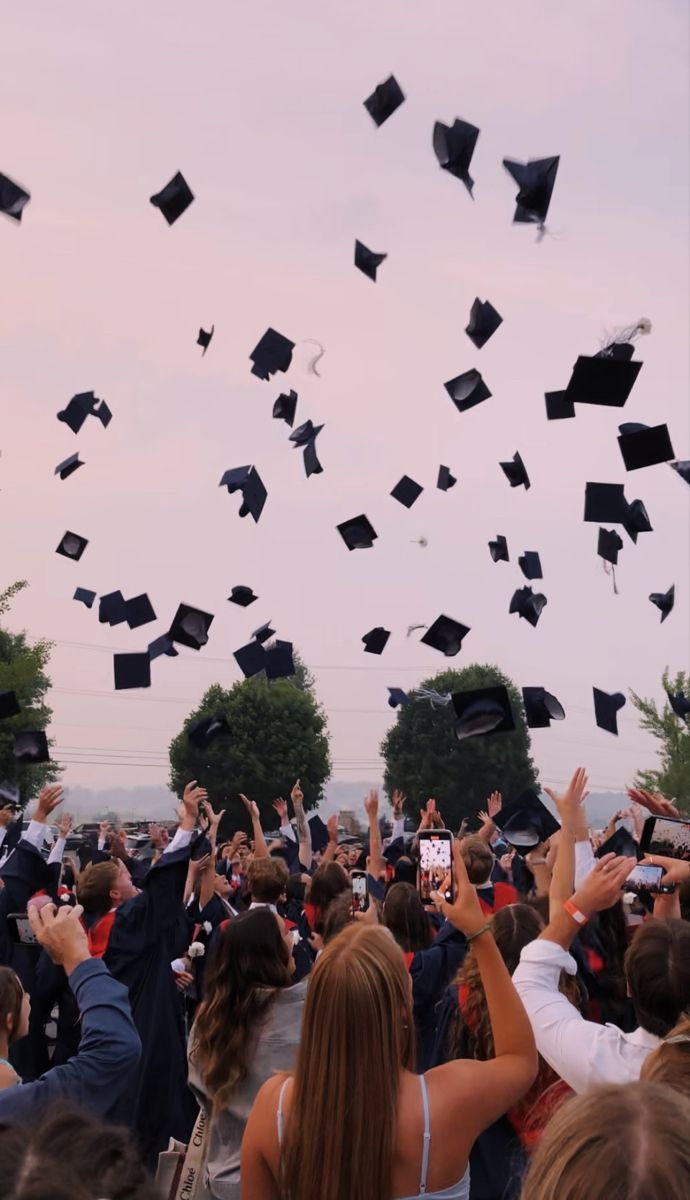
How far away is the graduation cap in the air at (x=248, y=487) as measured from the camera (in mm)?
10531

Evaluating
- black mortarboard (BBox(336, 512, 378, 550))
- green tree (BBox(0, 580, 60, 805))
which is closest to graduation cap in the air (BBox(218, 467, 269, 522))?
black mortarboard (BBox(336, 512, 378, 550))

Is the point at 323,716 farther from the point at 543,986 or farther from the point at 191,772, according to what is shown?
the point at 543,986

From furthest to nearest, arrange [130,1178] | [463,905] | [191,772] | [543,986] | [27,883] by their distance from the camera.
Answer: [191,772] → [27,883] → [543,986] → [463,905] → [130,1178]

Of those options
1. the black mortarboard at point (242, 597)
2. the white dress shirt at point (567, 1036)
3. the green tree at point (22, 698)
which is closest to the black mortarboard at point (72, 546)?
the black mortarboard at point (242, 597)

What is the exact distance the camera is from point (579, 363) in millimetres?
6883

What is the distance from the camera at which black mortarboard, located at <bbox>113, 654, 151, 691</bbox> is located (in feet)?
33.8

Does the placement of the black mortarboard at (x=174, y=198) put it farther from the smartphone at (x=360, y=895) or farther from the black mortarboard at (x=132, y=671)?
the smartphone at (x=360, y=895)

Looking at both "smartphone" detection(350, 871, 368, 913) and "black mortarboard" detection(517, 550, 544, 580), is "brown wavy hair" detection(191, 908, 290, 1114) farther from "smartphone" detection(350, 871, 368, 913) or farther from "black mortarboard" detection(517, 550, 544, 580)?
"black mortarboard" detection(517, 550, 544, 580)

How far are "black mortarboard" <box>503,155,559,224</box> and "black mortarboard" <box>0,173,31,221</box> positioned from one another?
11.4ft

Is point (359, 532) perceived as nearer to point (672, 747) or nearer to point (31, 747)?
point (31, 747)

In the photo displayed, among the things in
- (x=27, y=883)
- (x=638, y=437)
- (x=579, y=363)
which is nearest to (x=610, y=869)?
(x=27, y=883)

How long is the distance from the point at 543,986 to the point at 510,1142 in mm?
816

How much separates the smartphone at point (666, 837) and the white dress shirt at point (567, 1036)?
1.06 metres

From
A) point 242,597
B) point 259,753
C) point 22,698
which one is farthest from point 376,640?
point 259,753
